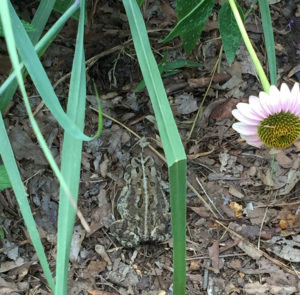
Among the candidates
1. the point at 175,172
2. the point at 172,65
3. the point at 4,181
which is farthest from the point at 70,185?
the point at 172,65

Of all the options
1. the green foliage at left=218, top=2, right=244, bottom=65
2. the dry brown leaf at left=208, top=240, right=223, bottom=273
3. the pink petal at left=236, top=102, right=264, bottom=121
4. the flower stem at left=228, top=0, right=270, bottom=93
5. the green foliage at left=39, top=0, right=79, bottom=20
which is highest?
the green foliage at left=39, top=0, right=79, bottom=20

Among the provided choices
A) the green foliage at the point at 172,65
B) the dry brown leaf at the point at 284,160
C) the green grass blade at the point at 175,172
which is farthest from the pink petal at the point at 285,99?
the dry brown leaf at the point at 284,160

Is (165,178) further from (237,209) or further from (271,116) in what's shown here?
(271,116)

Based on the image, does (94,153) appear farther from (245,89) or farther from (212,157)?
(245,89)

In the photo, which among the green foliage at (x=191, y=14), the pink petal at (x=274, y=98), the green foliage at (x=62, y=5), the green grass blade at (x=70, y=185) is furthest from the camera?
the green foliage at (x=62, y=5)

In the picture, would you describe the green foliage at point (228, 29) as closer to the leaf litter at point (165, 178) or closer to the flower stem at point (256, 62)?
the flower stem at point (256, 62)

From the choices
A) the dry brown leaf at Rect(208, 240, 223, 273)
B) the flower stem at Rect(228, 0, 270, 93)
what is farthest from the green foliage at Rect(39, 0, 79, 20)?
the dry brown leaf at Rect(208, 240, 223, 273)

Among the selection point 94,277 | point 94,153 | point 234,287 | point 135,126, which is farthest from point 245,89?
point 94,277

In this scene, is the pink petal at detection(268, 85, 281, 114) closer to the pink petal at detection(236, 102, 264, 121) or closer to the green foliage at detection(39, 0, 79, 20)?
the pink petal at detection(236, 102, 264, 121)

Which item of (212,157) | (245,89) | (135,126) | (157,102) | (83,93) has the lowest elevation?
(157,102)
